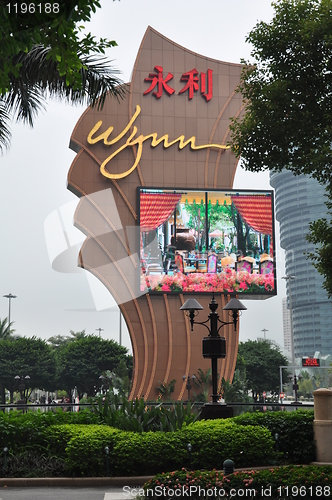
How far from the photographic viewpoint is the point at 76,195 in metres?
35.2

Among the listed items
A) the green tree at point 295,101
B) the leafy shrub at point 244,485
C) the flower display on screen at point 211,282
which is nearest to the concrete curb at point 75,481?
the leafy shrub at point 244,485

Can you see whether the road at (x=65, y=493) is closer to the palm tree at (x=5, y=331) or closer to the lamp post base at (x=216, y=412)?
the lamp post base at (x=216, y=412)

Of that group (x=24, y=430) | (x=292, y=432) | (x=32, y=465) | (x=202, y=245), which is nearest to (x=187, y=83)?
(x=202, y=245)

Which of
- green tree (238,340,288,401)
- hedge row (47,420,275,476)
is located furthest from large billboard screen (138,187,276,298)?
green tree (238,340,288,401)

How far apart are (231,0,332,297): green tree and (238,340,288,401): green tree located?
58.4 meters

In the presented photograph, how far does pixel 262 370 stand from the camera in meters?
69.6

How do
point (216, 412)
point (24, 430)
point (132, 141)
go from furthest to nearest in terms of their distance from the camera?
point (132, 141) → point (216, 412) → point (24, 430)

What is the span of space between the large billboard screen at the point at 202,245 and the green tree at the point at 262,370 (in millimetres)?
36692

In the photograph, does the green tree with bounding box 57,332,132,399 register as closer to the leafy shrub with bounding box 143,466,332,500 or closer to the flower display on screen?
the flower display on screen

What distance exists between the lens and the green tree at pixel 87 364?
66.6 m

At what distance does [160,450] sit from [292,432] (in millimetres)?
2808

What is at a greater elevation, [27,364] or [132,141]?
[132,141]

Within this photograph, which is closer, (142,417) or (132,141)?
(142,417)

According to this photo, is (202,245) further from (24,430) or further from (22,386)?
(22,386)
